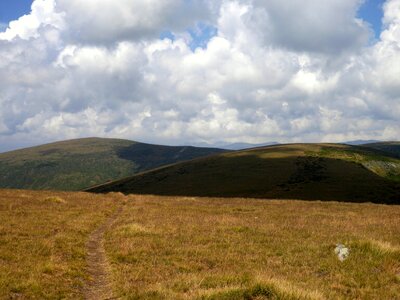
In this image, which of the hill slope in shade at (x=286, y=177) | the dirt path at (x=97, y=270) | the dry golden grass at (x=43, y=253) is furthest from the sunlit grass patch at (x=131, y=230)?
the hill slope in shade at (x=286, y=177)

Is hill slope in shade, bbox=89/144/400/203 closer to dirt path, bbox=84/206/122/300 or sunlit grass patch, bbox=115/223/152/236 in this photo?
sunlit grass patch, bbox=115/223/152/236

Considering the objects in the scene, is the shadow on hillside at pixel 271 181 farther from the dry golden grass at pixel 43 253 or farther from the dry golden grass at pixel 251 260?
the dry golden grass at pixel 43 253

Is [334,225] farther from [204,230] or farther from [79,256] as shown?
[79,256]

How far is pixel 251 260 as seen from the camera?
54.1 ft

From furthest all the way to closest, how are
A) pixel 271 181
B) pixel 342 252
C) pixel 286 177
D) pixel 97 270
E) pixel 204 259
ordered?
pixel 286 177, pixel 271 181, pixel 204 259, pixel 342 252, pixel 97 270

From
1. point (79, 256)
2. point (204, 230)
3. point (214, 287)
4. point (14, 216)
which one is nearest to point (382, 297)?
point (214, 287)

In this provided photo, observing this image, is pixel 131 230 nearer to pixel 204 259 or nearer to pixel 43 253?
pixel 43 253

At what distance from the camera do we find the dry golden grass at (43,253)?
40.5ft

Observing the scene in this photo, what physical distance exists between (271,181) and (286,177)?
6.61m

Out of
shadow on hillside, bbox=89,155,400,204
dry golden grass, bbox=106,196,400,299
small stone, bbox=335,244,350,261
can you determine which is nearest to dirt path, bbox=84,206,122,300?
dry golden grass, bbox=106,196,400,299

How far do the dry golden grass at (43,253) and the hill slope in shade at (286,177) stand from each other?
68835 millimetres

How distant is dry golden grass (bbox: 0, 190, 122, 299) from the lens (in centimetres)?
1234

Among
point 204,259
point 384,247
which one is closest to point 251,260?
point 204,259

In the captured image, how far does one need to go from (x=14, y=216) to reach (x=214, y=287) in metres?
21.7
